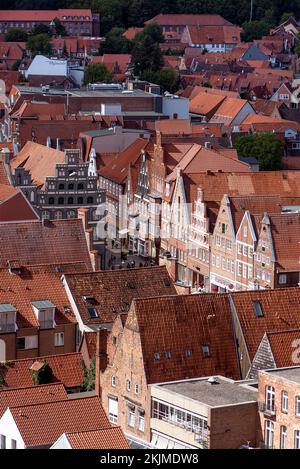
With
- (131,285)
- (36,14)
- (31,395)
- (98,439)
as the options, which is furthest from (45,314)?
(36,14)

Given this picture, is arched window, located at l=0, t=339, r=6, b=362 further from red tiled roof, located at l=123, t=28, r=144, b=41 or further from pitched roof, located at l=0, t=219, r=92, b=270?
red tiled roof, located at l=123, t=28, r=144, b=41

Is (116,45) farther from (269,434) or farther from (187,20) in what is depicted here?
(269,434)

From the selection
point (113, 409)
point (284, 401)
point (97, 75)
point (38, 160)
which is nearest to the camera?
point (284, 401)

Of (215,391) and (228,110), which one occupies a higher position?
(215,391)

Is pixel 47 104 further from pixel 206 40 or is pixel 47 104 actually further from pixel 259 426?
pixel 206 40

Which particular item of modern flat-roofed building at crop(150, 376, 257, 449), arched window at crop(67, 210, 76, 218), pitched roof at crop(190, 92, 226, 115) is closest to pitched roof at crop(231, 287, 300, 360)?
modern flat-roofed building at crop(150, 376, 257, 449)

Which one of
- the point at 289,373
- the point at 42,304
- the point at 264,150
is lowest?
the point at 264,150

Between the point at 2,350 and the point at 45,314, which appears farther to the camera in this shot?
the point at 45,314
